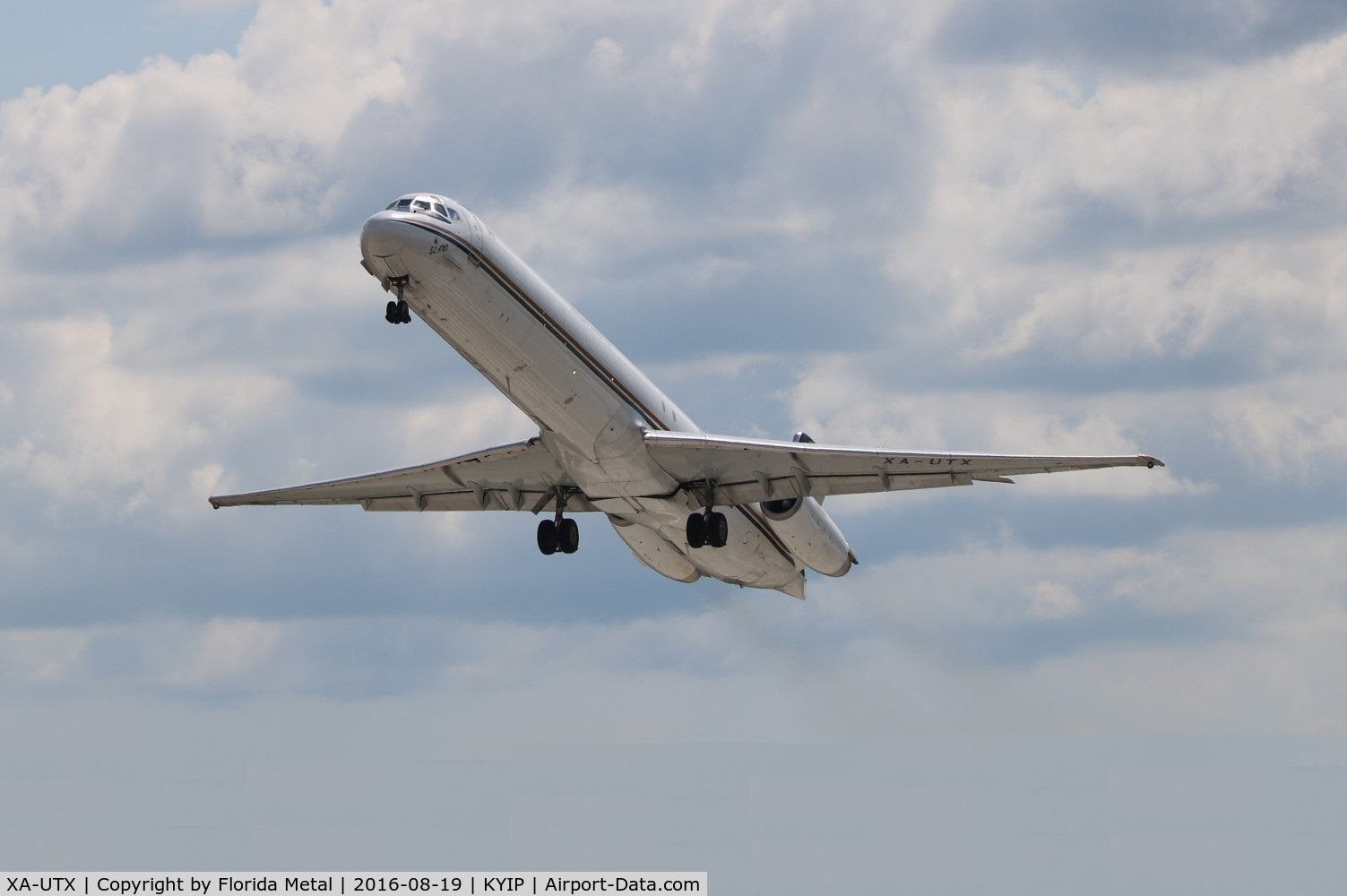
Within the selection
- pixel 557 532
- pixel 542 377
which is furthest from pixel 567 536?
pixel 542 377

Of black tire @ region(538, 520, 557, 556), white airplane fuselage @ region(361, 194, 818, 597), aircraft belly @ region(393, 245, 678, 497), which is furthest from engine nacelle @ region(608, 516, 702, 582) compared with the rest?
aircraft belly @ region(393, 245, 678, 497)

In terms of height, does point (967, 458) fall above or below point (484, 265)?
below

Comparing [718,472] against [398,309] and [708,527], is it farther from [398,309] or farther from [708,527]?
[398,309]

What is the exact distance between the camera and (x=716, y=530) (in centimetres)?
5238

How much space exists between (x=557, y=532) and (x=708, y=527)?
17.2 ft

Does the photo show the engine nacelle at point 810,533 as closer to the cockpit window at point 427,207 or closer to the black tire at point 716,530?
the black tire at point 716,530

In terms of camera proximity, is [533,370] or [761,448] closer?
[533,370]

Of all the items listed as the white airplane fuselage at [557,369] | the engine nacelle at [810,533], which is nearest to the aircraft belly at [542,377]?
the white airplane fuselage at [557,369]

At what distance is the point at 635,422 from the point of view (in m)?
49.9

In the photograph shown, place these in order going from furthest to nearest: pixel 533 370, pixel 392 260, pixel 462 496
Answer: pixel 462 496 → pixel 533 370 → pixel 392 260

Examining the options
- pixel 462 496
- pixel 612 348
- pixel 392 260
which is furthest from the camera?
pixel 462 496

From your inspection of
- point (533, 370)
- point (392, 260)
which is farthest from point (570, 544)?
point (392, 260)

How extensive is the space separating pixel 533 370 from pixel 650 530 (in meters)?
10.4

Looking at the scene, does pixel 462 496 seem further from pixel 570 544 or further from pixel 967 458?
pixel 967 458
